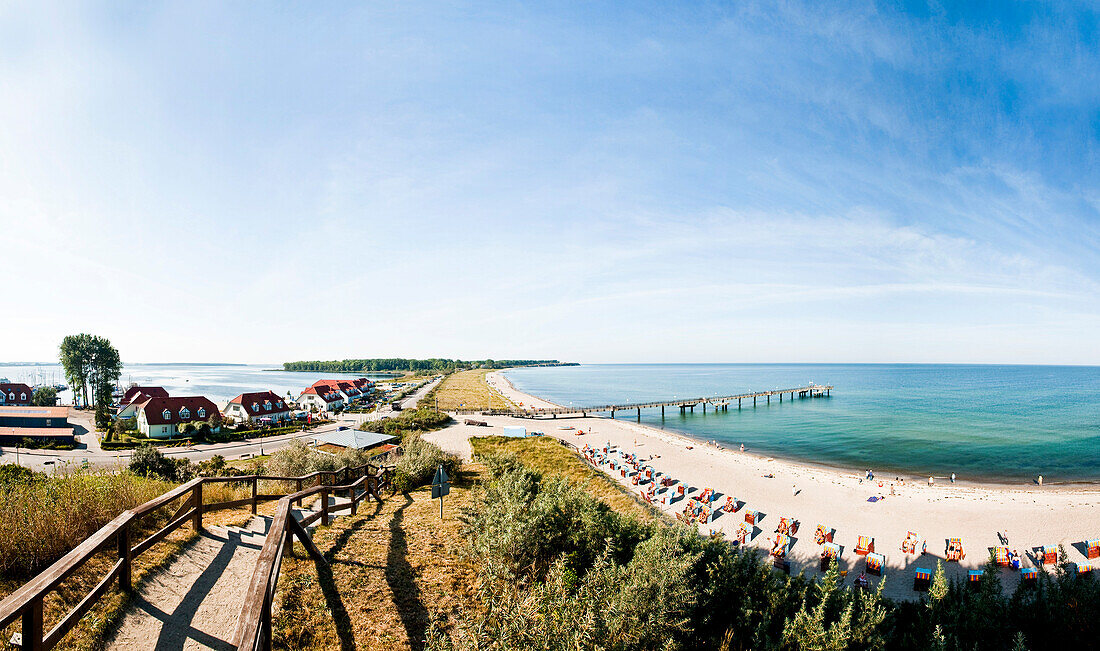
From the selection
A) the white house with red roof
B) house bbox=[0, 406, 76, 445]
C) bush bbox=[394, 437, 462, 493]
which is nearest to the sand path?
bush bbox=[394, 437, 462, 493]

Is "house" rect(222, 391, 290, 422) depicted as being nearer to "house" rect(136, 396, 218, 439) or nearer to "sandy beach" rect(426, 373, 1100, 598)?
"house" rect(136, 396, 218, 439)

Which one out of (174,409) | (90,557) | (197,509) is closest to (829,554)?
(197,509)

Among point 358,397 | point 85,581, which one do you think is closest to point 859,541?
point 85,581

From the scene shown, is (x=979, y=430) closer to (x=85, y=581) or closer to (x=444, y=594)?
(x=444, y=594)

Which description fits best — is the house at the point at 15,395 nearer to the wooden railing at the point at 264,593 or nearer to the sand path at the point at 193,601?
the sand path at the point at 193,601

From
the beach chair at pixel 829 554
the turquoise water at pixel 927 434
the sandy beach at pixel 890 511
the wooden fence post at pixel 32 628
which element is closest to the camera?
the wooden fence post at pixel 32 628

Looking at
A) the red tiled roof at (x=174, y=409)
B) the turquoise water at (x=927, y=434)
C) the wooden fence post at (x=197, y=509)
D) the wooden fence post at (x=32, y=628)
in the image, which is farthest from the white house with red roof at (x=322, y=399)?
the wooden fence post at (x=32, y=628)

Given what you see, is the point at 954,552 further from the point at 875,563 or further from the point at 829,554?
the point at 829,554
